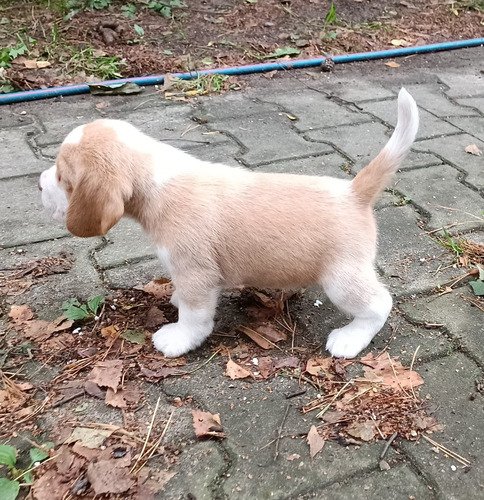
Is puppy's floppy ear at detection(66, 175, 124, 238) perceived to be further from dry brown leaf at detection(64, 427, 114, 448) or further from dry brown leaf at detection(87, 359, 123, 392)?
dry brown leaf at detection(64, 427, 114, 448)

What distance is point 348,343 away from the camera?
227 centimetres

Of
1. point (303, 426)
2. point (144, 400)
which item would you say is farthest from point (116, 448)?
point (303, 426)

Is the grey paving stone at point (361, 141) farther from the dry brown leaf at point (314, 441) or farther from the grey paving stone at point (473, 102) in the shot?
the dry brown leaf at point (314, 441)

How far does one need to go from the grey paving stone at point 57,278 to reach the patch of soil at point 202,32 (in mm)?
2245

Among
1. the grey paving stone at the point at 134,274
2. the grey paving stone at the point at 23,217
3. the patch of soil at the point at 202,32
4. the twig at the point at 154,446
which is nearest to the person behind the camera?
the twig at the point at 154,446

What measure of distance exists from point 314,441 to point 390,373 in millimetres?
463

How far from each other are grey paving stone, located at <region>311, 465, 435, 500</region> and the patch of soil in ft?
13.2

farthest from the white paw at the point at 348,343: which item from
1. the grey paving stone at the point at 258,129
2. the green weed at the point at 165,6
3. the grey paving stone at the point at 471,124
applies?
the green weed at the point at 165,6

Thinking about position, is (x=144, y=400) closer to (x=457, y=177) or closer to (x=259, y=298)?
Answer: (x=259, y=298)

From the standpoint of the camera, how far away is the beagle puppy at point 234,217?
2.09 metres

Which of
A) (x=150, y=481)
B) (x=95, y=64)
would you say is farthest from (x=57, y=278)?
(x=95, y=64)

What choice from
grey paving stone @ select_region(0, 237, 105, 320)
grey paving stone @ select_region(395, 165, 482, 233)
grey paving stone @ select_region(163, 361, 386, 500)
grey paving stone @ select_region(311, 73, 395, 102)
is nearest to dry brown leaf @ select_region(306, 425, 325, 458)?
grey paving stone @ select_region(163, 361, 386, 500)

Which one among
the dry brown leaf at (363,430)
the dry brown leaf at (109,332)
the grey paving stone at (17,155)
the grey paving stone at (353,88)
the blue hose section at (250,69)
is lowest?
the dry brown leaf at (109,332)

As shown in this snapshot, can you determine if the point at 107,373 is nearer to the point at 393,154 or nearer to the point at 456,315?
the point at 393,154
